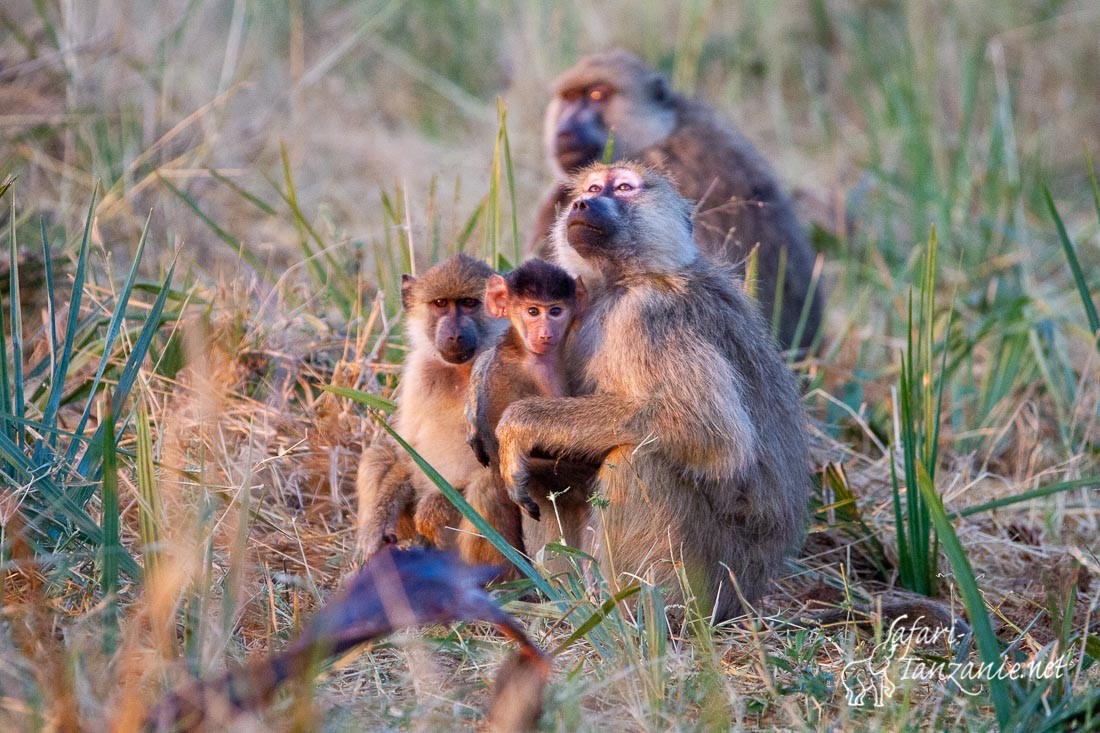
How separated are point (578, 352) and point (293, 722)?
4.93ft

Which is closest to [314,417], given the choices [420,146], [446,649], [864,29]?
[446,649]

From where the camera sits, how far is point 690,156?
5.41 meters

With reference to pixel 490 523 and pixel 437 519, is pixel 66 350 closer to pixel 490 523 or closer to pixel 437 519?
pixel 437 519

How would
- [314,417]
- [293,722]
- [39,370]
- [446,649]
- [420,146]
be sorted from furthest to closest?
1. [420,146]
2. [314,417]
3. [39,370]
4. [446,649]
5. [293,722]

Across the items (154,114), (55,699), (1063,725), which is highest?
(154,114)

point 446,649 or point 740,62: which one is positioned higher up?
point 740,62

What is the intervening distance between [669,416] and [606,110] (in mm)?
3080

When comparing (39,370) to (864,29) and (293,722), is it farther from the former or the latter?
(864,29)

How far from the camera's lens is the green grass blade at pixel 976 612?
231 centimetres

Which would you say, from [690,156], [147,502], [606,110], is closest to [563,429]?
[147,502]

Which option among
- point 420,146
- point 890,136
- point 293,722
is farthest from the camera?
point 420,146

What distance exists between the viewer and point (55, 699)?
6.52ft

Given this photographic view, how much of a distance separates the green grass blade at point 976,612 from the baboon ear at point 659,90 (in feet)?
12.0

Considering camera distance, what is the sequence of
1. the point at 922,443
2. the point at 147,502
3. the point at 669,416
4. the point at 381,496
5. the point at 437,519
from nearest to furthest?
the point at 147,502 → the point at 669,416 → the point at 437,519 → the point at 381,496 → the point at 922,443
